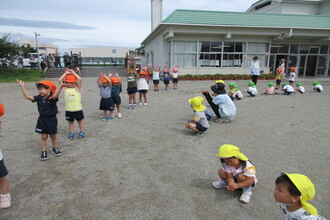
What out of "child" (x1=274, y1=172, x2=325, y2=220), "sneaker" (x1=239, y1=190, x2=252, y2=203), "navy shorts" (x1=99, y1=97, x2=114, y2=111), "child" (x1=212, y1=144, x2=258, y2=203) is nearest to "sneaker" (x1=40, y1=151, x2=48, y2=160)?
"navy shorts" (x1=99, y1=97, x2=114, y2=111)

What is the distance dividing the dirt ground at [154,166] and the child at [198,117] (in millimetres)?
236

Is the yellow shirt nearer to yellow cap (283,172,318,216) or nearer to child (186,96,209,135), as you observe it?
child (186,96,209,135)

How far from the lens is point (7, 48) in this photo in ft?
65.2

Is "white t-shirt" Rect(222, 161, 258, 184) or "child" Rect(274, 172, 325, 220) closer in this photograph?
"child" Rect(274, 172, 325, 220)

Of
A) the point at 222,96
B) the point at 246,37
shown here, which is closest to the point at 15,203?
the point at 222,96

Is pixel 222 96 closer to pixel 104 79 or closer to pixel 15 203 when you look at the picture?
pixel 104 79

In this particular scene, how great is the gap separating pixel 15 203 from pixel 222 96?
5343 millimetres

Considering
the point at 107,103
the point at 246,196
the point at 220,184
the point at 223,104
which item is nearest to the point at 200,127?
the point at 223,104

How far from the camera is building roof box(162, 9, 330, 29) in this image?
18.7m

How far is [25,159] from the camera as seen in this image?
14.5 feet

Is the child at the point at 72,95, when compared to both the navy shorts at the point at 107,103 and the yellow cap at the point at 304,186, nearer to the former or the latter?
the navy shorts at the point at 107,103

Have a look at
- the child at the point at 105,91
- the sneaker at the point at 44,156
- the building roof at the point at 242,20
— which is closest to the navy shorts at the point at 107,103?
the child at the point at 105,91

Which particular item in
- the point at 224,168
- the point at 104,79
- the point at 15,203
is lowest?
the point at 15,203

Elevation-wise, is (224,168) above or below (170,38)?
below
